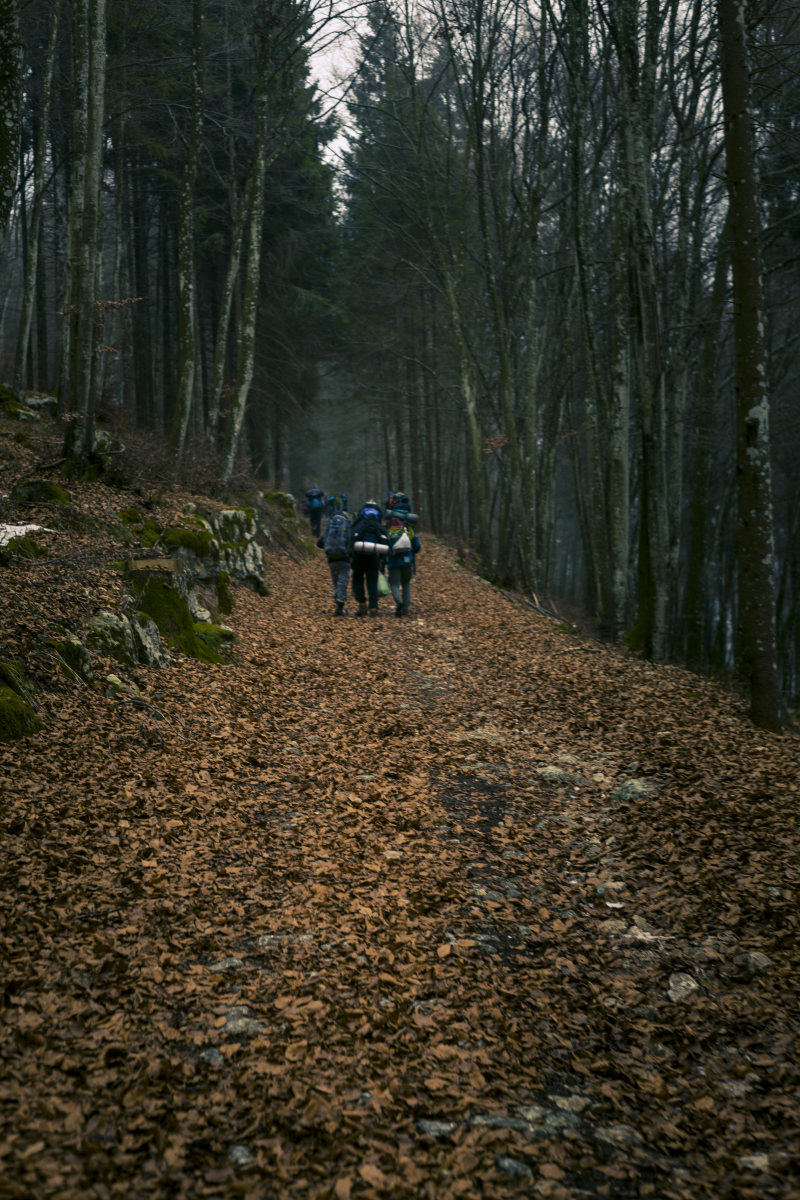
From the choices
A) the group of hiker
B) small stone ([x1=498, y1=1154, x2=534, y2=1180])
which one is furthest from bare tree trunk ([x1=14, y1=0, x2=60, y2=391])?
small stone ([x1=498, y1=1154, x2=534, y2=1180])

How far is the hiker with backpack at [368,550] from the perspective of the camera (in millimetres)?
12586

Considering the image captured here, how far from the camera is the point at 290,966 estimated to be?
3.59 m

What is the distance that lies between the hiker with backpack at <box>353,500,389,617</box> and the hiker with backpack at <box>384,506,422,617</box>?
23 centimetres

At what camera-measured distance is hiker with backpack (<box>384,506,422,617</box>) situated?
12969mm

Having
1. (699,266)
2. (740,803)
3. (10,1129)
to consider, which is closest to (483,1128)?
(10,1129)

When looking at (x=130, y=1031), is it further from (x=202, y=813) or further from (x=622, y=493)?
(x=622, y=493)

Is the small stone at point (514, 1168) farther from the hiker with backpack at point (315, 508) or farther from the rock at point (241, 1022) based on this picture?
the hiker with backpack at point (315, 508)

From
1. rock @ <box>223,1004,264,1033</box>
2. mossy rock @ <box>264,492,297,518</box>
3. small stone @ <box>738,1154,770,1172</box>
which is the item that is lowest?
small stone @ <box>738,1154,770,1172</box>

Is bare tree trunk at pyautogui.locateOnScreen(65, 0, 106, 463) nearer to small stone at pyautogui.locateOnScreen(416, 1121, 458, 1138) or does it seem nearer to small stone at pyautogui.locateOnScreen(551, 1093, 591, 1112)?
small stone at pyautogui.locateOnScreen(416, 1121, 458, 1138)

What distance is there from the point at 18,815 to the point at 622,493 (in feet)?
33.3

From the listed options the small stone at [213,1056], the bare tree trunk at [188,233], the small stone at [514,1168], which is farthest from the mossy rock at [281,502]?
the small stone at [514,1168]

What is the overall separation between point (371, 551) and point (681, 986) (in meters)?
9.72

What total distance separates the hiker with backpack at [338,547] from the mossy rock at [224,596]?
2146mm

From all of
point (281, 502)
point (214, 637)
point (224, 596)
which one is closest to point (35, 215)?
point (281, 502)
